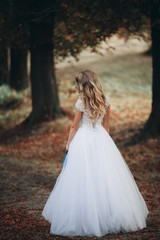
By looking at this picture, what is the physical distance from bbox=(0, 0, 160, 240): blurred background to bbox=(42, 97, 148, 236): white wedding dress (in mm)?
246

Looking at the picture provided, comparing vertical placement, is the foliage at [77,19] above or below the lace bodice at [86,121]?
above

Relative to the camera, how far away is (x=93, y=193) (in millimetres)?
4320

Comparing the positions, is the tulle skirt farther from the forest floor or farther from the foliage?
the foliage

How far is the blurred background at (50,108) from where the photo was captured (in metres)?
6.13

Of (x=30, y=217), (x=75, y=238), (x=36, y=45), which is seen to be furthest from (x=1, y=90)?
(x=75, y=238)

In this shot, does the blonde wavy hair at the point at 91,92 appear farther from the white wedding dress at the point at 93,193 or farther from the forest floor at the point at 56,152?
the forest floor at the point at 56,152

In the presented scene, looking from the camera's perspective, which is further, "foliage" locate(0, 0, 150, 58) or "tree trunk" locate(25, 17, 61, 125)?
"tree trunk" locate(25, 17, 61, 125)

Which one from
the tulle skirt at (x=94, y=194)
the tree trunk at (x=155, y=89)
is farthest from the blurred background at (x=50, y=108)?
the tulle skirt at (x=94, y=194)

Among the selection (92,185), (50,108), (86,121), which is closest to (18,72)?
(50,108)

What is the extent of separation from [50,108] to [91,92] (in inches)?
375

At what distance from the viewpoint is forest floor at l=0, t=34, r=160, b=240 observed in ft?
16.0

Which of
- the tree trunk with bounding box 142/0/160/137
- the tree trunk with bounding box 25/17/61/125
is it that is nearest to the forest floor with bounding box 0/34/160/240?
the tree trunk with bounding box 142/0/160/137

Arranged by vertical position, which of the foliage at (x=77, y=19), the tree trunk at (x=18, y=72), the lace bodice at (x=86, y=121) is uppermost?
the foliage at (x=77, y=19)

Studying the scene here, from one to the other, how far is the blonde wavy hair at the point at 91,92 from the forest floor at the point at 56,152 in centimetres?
192
